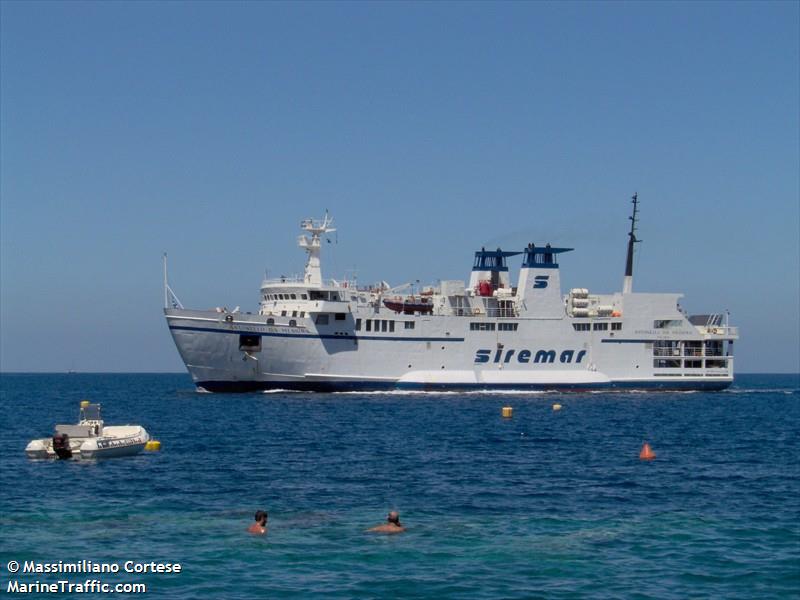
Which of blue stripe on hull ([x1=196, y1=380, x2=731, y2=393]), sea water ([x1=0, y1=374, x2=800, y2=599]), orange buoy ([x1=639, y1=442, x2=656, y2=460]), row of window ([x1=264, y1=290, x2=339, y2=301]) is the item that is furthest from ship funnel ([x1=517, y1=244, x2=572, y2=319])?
orange buoy ([x1=639, y1=442, x2=656, y2=460])

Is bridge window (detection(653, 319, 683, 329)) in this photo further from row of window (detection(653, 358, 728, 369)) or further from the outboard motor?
the outboard motor

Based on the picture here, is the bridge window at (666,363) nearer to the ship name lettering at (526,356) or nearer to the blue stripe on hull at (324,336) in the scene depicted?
the ship name lettering at (526,356)

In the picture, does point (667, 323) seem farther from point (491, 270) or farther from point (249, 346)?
point (249, 346)

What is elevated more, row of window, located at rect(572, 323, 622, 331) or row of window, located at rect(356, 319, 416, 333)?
row of window, located at rect(572, 323, 622, 331)

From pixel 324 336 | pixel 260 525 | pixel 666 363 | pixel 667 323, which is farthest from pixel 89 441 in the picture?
pixel 666 363

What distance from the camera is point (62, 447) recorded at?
101 ft

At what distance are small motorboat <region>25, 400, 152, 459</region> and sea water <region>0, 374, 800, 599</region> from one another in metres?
0.53

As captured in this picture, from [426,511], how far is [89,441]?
1394 cm

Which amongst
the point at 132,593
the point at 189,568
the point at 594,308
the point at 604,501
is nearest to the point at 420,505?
the point at 604,501

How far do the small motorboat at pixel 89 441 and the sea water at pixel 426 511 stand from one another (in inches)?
20.7

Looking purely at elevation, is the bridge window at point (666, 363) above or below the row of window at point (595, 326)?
below

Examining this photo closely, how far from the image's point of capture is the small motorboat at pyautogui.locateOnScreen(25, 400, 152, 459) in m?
30.9

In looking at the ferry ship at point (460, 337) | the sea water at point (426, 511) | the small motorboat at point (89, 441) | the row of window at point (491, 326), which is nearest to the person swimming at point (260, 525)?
the sea water at point (426, 511)

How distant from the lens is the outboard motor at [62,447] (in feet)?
101
